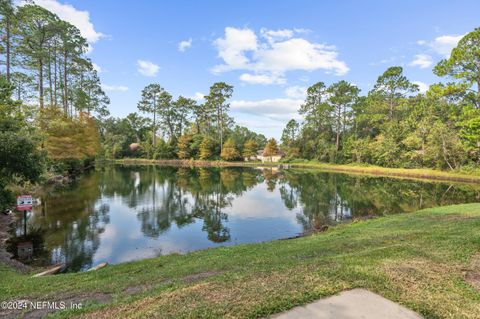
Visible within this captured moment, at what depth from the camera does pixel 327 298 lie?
3.22 meters

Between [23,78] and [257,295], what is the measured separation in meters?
22.2

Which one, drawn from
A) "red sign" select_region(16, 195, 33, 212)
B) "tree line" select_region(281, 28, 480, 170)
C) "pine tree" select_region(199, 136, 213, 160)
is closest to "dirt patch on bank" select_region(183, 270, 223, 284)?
"red sign" select_region(16, 195, 33, 212)

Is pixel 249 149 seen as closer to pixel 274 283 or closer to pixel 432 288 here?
pixel 274 283

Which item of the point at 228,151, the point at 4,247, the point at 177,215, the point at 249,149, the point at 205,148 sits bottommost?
the point at 177,215

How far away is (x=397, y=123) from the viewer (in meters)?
40.8

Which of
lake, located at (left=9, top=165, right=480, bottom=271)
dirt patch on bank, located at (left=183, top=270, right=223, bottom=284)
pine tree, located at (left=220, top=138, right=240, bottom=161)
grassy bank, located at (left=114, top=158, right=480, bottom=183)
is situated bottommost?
lake, located at (left=9, top=165, right=480, bottom=271)

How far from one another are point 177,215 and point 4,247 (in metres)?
7.10

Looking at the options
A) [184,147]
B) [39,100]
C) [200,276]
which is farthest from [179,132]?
[200,276]

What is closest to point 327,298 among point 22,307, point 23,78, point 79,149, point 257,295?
point 257,295

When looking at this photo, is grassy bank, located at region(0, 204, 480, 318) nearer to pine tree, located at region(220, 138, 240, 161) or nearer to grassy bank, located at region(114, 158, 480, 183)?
grassy bank, located at region(114, 158, 480, 183)

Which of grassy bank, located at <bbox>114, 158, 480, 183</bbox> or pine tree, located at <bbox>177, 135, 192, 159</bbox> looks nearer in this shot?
grassy bank, located at <bbox>114, 158, 480, 183</bbox>

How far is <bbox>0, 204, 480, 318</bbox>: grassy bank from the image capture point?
3158 mm

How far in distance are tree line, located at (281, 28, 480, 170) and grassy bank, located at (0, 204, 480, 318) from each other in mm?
15645

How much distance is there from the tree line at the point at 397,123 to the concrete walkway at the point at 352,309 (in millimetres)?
17991
